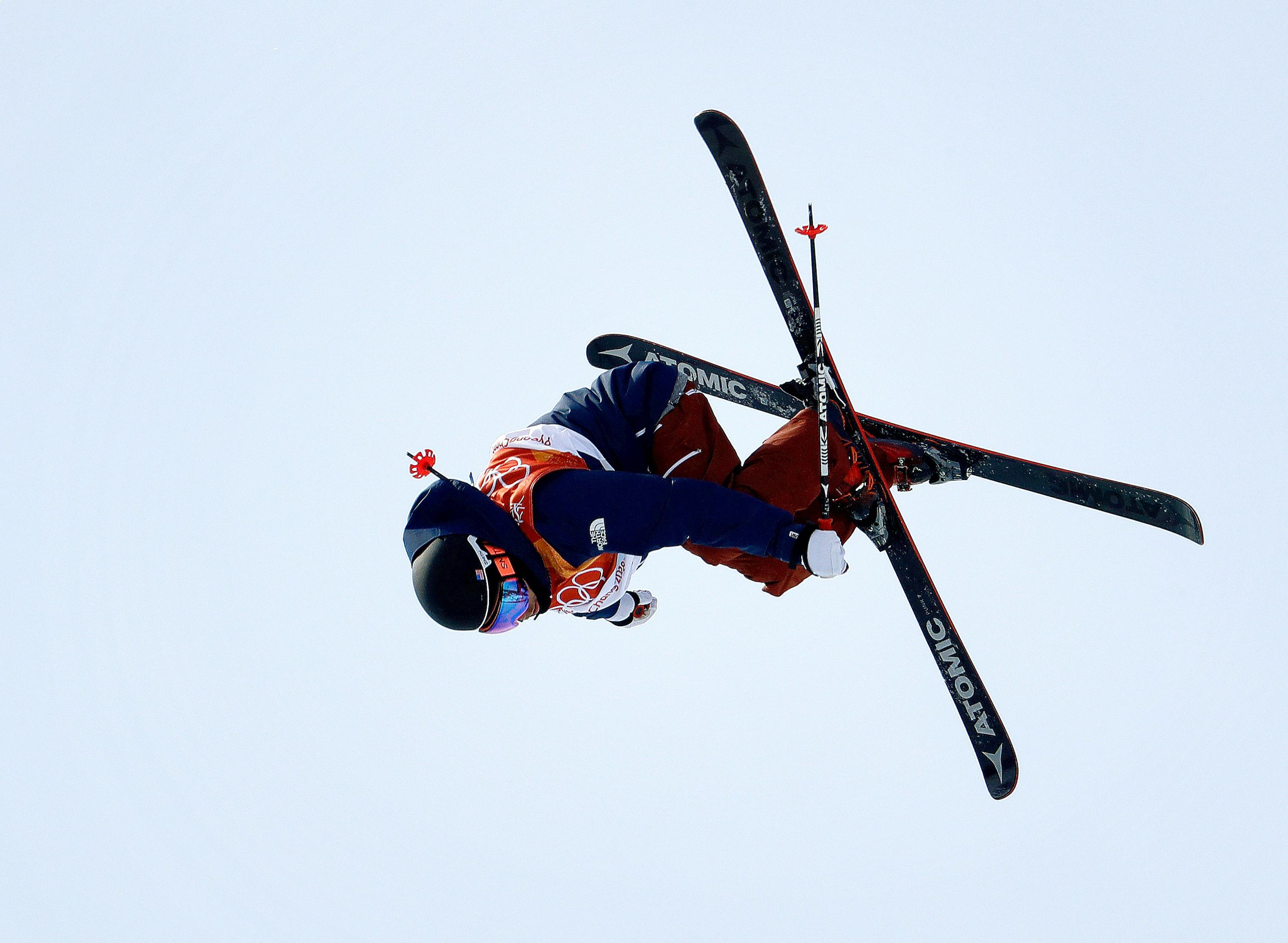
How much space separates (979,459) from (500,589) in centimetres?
284

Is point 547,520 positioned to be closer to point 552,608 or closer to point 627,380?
point 552,608

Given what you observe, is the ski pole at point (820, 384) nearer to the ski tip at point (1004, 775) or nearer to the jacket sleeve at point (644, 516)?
the jacket sleeve at point (644, 516)

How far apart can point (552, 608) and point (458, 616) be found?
0.50m

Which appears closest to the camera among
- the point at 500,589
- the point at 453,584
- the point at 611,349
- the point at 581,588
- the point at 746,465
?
the point at 453,584

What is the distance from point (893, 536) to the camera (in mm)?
4871

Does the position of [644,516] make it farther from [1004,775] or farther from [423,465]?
[1004,775]

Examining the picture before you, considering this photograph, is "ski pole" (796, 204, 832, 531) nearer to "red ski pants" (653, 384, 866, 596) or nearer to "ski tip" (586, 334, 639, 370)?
"red ski pants" (653, 384, 866, 596)

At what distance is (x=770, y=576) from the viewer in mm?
4379

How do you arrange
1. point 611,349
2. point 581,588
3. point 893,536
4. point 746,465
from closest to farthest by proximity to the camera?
1. point 581,588
2. point 746,465
3. point 893,536
4. point 611,349

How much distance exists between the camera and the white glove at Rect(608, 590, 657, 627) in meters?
4.89

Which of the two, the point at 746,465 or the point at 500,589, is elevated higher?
the point at 746,465

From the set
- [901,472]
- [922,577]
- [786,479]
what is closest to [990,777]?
[922,577]

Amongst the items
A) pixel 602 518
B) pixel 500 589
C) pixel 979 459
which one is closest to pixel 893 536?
pixel 979 459

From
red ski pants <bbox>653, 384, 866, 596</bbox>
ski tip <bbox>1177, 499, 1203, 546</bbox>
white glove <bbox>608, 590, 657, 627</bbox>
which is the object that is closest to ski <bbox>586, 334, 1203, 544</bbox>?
ski tip <bbox>1177, 499, 1203, 546</bbox>
